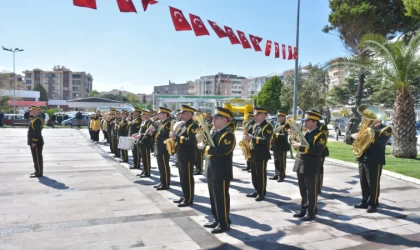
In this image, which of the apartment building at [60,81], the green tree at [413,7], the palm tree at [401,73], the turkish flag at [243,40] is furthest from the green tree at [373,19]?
the apartment building at [60,81]

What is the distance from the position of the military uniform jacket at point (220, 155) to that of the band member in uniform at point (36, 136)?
5.75m

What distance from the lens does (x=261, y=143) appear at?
7.39m

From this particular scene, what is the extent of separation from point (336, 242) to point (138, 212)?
3.32 meters

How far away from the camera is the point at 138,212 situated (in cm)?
644

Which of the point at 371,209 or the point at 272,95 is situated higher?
the point at 272,95

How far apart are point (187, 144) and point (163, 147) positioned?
120 cm

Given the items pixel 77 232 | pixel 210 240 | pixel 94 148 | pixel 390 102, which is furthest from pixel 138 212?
pixel 390 102

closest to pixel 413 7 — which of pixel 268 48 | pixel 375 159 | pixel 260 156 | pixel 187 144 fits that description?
pixel 268 48

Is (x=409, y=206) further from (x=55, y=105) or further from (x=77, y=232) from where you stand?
(x=55, y=105)

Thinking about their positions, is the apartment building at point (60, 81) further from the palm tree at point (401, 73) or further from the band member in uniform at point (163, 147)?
the band member in uniform at point (163, 147)

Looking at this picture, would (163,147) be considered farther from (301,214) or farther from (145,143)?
(301,214)

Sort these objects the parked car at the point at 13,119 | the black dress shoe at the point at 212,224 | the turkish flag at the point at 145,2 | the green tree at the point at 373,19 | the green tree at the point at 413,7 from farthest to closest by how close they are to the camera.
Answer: the parked car at the point at 13,119, the green tree at the point at 373,19, the green tree at the point at 413,7, the turkish flag at the point at 145,2, the black dress shoe at the point at 212,224

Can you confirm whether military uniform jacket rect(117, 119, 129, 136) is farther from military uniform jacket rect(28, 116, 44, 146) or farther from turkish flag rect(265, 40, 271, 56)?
turkish flag rect(265, 40, 271, 56)

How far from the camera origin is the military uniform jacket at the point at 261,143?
7.39m
